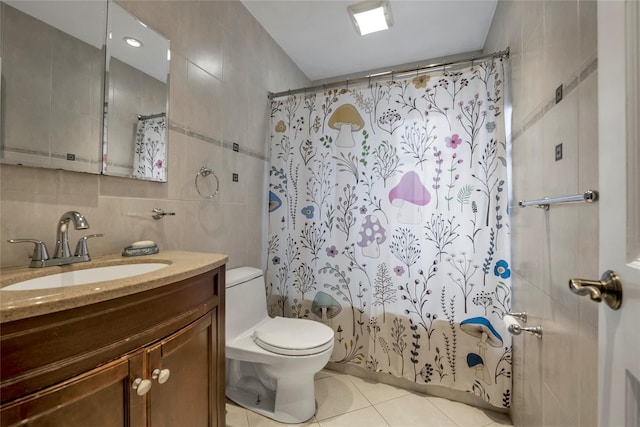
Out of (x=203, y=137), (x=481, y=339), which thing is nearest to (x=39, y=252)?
(x=203, y=137)

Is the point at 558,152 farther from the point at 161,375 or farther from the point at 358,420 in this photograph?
the point at 358,420

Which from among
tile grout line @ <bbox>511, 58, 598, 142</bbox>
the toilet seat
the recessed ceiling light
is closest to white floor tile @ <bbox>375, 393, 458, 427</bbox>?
the toilet seat

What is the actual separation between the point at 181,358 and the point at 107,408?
0.22m

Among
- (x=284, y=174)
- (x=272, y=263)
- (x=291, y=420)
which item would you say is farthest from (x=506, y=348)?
(x=284, y=174)

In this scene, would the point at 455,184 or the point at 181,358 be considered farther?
the point at 455,184

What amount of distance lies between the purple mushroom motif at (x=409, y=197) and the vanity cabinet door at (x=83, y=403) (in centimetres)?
144

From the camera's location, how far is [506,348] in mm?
1476

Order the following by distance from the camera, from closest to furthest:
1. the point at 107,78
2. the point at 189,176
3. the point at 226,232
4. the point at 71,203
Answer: the point at 71,203 < the point at 107,78 < the point at 189,176 < the point at 226,232

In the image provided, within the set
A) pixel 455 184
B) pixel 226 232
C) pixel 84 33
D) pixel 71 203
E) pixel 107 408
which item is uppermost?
pixel 84 33

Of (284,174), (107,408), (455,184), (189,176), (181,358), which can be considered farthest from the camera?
(284,174)

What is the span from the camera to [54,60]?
0.93 metres

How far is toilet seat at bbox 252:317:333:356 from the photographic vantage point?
1.34m

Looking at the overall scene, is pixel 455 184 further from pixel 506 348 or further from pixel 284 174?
pixel 284 174

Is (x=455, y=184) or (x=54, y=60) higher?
(x=54, y=60)
